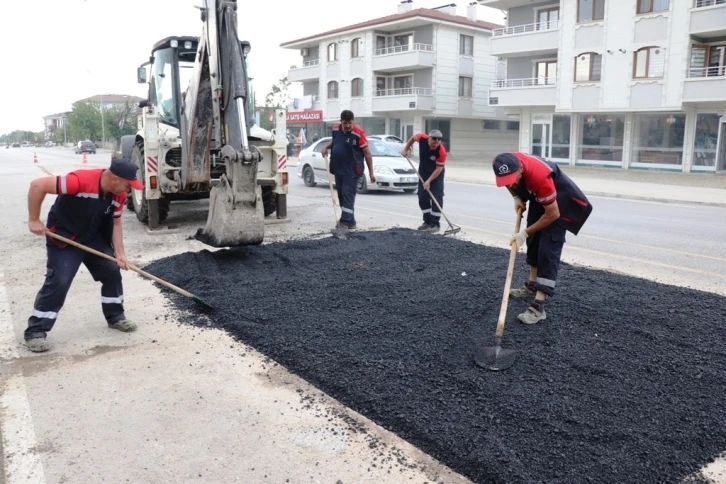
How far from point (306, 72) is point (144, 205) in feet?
123

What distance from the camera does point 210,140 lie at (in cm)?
918

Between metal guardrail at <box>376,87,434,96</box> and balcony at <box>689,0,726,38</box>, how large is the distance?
1700 centimetres

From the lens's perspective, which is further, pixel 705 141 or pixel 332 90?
pixel 332 90

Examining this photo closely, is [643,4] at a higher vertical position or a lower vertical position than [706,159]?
higher

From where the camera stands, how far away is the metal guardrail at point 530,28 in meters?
30.6

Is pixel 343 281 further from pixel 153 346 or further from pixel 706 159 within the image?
pixel 706 159

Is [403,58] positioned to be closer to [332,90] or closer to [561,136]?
[332,90]

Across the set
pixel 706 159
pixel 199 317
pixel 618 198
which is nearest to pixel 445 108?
pixel 706 159

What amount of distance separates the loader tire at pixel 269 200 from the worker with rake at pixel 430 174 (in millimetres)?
2666

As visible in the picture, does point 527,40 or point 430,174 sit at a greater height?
point 527,40

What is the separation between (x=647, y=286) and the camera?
636 centimetres

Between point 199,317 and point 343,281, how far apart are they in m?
1.57

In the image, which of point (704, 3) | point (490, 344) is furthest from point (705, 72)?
point (490, 344)

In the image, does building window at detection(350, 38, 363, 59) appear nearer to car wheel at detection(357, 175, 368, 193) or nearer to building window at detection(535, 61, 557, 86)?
building window at detection(535, 61, 557, 86)
